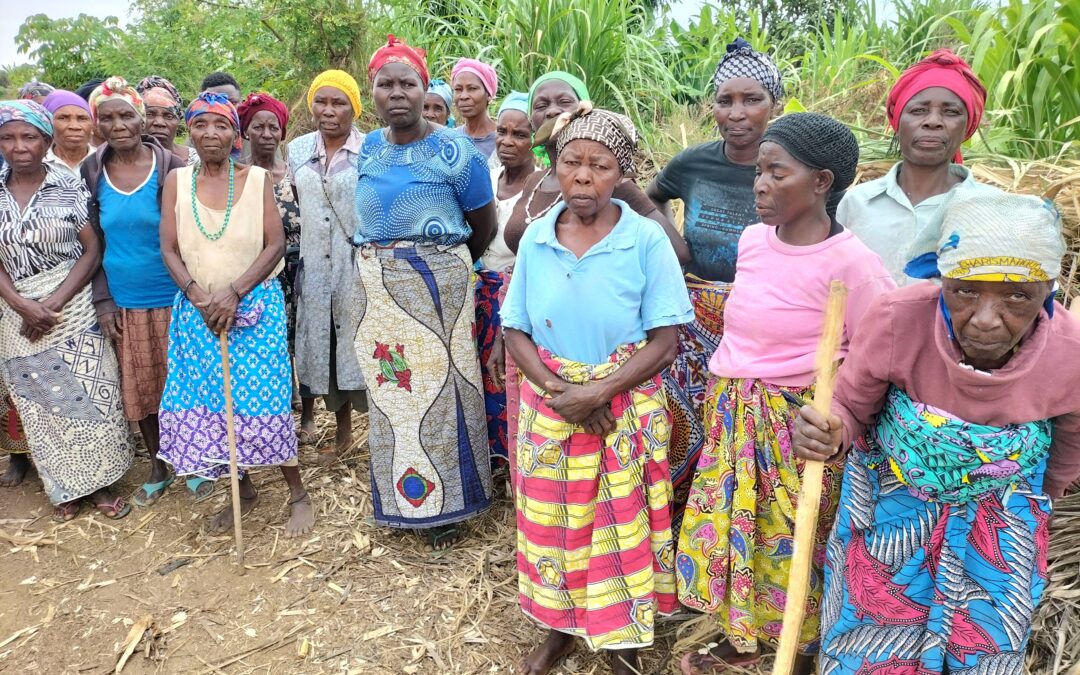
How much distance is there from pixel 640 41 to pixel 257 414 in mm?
5102

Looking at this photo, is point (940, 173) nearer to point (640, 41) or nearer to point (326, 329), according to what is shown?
point (326, 329)

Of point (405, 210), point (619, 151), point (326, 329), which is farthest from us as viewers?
point (326, 329)

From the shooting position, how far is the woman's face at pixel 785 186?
2.27 m

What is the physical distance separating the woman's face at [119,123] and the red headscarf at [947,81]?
3533 mm

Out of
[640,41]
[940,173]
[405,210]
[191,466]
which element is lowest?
[191,466]

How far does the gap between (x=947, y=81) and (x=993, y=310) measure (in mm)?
1263

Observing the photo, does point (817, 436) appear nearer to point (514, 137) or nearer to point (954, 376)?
point (954, 376)

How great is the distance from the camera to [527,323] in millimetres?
2543

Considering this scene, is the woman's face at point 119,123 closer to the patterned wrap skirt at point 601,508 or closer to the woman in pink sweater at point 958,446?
the patterned wrap skirt at point 601,508

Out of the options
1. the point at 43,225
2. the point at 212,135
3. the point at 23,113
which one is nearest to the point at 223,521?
the point at 43,225

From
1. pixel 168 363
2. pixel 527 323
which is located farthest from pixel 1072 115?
pixel 168 363

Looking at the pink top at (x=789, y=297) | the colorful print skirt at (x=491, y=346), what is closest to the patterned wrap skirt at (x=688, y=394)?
the pink top at (x=789, y=297)

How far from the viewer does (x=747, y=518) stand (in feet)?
8.00

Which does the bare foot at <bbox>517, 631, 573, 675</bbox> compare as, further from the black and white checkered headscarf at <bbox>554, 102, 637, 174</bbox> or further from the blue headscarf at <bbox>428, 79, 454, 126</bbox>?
the blue headscarf at <bbox>428, 79, 454, 126</bbox>
